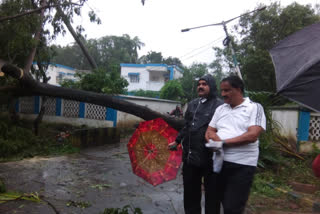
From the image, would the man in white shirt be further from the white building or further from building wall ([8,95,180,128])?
the white building

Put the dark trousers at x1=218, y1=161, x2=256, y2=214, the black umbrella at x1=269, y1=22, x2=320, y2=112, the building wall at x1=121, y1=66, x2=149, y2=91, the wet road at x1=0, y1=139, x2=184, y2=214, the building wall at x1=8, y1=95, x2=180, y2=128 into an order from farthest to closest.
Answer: the building wall at x1=121, y1=66, x2=149, y2=91, the building wall at x1=8, y1=95, x2=180, y2=128, the wet road at x1=0, y1=139, x2=184, y2=214, the black umbrella at x1=269, y1=22, x2=320, y2=112, the dark trousers at x1=218, y1=161, x2=256, y2=214

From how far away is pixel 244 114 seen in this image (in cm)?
231

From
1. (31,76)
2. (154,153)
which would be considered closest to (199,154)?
(154,153)

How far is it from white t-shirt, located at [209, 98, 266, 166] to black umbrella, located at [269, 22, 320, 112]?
1.16 ft

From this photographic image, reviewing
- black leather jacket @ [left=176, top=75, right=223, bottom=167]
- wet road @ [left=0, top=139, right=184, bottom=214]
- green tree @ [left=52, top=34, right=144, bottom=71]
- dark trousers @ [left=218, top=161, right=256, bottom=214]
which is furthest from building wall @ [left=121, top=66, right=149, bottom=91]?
dark trousers @ [left=218, top=161, right=256, bottom=214]

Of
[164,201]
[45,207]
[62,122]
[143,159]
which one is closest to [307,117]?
[164,201]

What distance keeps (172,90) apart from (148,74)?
9032mm

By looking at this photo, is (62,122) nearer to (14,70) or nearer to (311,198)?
(14,70)

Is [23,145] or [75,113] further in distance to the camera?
[75,113]

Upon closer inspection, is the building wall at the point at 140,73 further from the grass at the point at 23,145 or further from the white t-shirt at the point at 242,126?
the white t-shirt at the point at 242,126

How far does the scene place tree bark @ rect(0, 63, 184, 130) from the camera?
218 inches

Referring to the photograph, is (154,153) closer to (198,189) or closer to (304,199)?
(198,189)

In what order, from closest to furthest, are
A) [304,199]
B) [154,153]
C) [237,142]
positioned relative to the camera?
[237,142] < [154,153] < [304,199]

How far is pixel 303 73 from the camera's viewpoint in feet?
7.68
